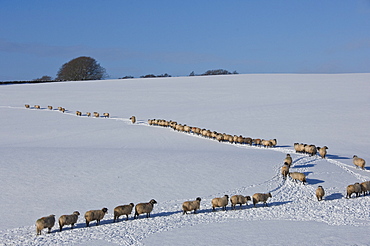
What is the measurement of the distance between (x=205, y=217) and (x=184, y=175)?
14.3 ft

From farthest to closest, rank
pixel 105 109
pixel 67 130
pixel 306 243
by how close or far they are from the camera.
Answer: pixel 105 109 < pixel 67 130 < pixel 306 243

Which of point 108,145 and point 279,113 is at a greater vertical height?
point 279,113

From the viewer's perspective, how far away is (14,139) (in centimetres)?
2694

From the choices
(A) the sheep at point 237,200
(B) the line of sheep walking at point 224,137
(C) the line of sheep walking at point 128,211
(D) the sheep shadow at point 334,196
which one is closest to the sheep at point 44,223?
(C) the line of sheep walking at point 128,211

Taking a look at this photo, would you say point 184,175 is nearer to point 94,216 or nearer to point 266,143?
point 94,216

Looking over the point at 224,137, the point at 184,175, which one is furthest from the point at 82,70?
the point at 184,175

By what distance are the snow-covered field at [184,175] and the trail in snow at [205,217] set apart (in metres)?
0.03

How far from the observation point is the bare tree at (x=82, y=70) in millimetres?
89800

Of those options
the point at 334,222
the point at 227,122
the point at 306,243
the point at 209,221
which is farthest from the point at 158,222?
the point at 227,122

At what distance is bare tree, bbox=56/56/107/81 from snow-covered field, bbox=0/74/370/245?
169 ft

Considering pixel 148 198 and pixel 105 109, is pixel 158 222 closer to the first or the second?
pixel 148 198

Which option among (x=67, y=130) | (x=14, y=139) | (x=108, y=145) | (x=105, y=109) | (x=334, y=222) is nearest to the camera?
(x=334, y=222)

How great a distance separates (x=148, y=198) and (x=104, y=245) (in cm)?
407

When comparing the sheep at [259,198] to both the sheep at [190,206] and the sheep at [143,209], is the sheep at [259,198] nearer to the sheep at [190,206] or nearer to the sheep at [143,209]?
the sheep at [190,206]
